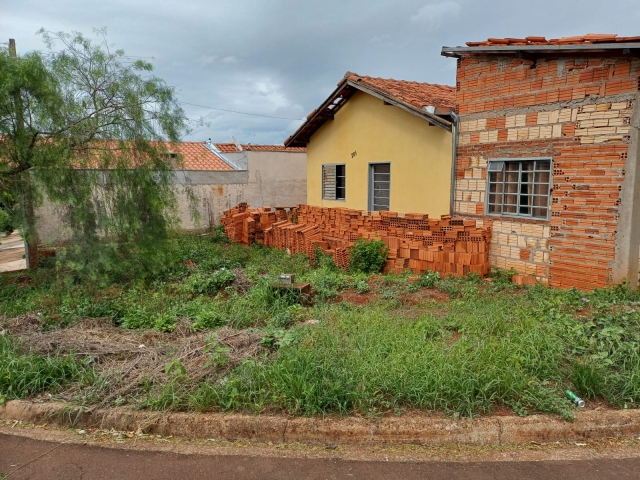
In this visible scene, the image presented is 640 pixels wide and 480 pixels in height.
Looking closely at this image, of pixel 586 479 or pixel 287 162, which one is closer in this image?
pixel 586 479

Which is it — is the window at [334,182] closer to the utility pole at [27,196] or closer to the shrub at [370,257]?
the shrub at [370,257]

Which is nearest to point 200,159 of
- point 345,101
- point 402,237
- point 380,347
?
point 345,101

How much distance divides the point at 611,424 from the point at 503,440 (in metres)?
0.98

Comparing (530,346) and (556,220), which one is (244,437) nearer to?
(530,346)

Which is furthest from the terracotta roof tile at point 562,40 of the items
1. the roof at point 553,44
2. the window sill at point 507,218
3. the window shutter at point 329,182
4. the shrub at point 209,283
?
the shrub at point 209,283

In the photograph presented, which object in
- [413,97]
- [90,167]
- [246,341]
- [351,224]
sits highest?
[413,97]

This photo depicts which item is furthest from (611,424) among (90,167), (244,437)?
(90,167)

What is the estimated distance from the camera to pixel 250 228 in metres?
13.3

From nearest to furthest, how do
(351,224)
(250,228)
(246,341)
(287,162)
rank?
(246,341) → (351,224) → (250,228) → (287,162)

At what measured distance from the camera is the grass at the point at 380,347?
3832mm

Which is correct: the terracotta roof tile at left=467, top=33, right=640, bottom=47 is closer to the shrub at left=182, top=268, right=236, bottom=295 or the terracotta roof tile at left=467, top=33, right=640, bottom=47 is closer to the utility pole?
the shrub at left=182, top=268, right=236, bottom=295

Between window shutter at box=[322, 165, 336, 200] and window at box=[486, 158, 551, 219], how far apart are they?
16.5ft

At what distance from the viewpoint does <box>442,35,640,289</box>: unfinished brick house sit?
268 inches

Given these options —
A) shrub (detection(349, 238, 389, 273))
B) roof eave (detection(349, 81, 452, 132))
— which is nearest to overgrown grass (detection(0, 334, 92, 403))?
shrub (detection(349, 238, 389, 273))
